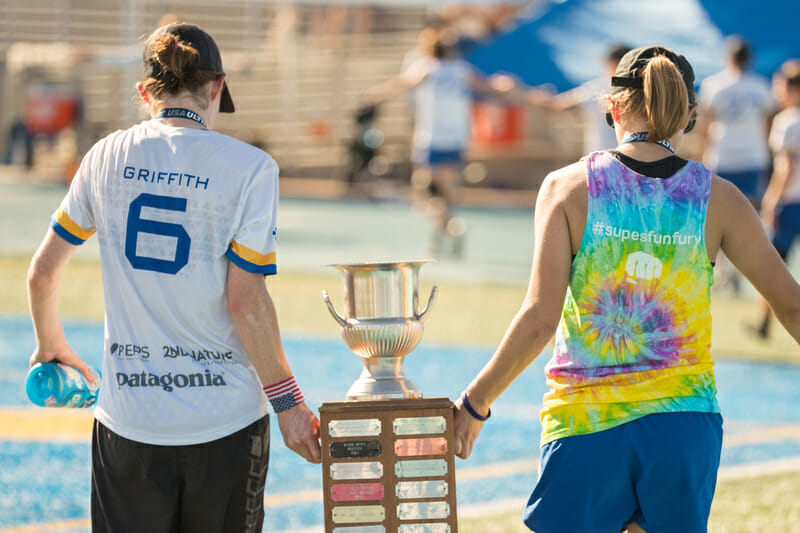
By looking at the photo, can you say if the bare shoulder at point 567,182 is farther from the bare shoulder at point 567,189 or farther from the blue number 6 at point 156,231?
the blue number 6 at point 156,231

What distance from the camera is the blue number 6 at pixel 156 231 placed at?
2.81 metres

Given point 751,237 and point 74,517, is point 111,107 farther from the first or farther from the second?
point 751,237

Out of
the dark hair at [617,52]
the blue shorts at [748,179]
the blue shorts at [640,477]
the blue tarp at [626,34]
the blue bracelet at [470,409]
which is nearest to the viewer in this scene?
the blue shorts at [640,477]

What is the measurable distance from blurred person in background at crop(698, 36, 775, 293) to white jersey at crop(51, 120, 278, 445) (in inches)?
361

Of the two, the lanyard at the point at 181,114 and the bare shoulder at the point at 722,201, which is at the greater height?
the lanyard at the point at 181,114

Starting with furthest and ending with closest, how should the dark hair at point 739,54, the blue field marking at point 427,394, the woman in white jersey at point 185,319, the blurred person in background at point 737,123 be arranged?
1. the blurred person in background at point 737,123
2. the dark hair at point 739,54
3. the blue field marking at point 427,394
4. the woman in white jersey at point 185,319

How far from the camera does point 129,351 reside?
2875 mm

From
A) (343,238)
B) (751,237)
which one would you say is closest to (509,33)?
(343,238)

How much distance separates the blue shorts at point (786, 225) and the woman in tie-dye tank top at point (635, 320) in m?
7.21

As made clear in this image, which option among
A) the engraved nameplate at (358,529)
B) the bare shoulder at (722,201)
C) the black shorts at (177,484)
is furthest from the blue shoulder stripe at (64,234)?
the bare shoulder at (722,201)

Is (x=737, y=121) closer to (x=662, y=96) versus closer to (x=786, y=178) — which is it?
(x=786, y=178)

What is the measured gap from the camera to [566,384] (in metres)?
2.81

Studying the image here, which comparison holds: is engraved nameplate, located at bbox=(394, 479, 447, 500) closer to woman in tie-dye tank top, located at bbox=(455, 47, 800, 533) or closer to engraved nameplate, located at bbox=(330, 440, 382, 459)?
engraved nameplate, located at bbox=(330, 440, 382, 459)

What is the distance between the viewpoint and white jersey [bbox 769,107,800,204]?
941 centimetres
